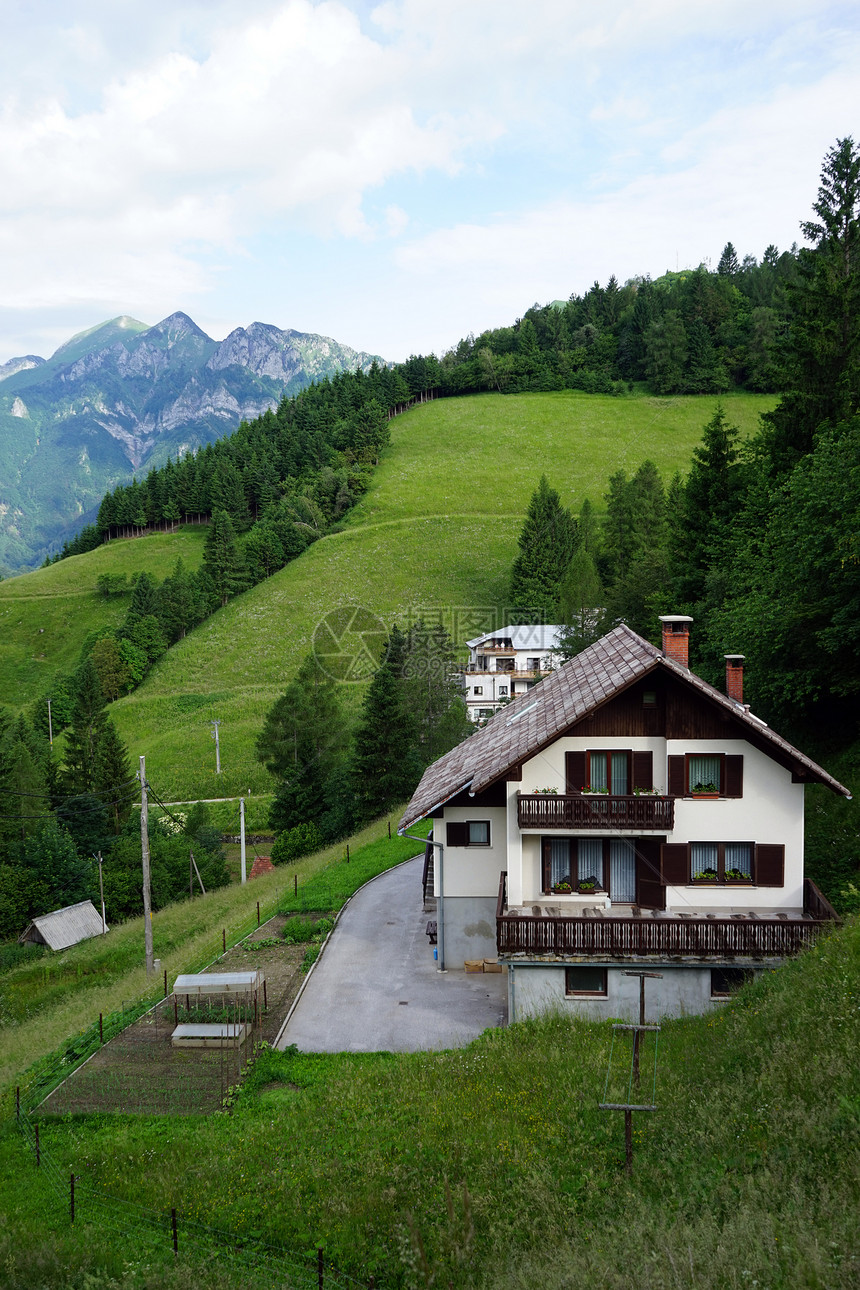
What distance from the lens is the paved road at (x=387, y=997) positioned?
18.7 m

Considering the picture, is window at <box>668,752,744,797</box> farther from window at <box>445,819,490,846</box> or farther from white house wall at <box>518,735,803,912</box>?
window at <box>445,819,490,846</box>

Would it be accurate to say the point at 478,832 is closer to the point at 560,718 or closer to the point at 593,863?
the point at 593,863

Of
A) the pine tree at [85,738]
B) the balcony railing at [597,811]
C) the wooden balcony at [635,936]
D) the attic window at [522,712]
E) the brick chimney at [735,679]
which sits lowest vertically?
the pine tree at [85,738]

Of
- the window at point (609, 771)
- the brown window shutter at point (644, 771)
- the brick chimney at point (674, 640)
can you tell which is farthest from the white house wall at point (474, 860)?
the brick chimney at point (674, 640)

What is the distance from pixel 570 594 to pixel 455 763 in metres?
47.2

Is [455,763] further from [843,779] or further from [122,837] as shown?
[122,837]

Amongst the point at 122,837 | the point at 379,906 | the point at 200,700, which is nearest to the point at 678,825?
the point at 379,906

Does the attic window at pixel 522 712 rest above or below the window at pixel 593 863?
above

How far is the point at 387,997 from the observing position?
21078 mm

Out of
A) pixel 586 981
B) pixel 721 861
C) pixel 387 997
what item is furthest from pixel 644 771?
pixel 387 997

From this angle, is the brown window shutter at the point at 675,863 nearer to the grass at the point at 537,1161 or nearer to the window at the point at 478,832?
the grass at the point at 537,1161

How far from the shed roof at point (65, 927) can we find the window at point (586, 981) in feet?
113

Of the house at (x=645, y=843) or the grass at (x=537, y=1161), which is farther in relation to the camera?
the house at (x=645, y=843)

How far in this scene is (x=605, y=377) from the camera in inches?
5856
